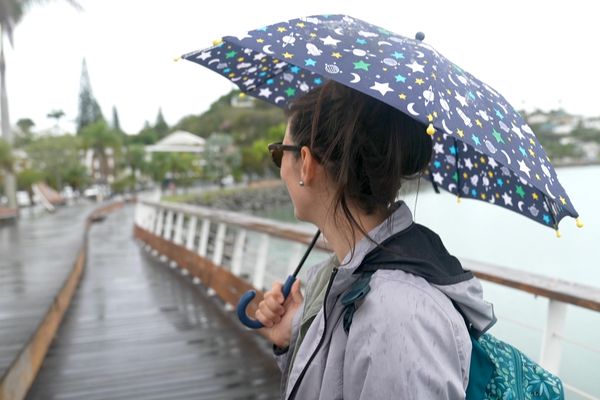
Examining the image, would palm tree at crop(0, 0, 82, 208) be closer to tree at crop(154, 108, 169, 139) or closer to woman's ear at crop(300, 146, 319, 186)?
woman's ear at crop(300, 146, 319, 186)

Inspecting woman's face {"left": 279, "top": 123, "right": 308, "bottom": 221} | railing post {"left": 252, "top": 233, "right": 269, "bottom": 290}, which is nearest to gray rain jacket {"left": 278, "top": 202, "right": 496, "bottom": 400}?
woman's face {"left": 279, "top": 123, "right": 308, "bottom": 221}

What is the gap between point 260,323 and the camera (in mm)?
1482

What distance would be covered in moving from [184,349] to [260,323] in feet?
10.2

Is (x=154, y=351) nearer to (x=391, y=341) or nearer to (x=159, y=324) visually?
(x=159, y=324)

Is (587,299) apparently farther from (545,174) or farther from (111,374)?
A: (111,374)

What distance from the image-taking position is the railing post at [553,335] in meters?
2.08

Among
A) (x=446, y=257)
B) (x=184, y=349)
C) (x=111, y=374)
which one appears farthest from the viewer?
(x=184, y=349)

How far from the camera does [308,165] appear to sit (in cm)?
112

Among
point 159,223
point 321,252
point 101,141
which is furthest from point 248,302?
point 101,141

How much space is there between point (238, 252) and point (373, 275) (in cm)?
450

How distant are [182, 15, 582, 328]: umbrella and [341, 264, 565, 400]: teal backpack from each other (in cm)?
31

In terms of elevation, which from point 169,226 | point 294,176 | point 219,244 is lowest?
point 169,226

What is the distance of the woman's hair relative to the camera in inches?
41.8

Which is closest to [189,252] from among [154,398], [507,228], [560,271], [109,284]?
[109,284]
